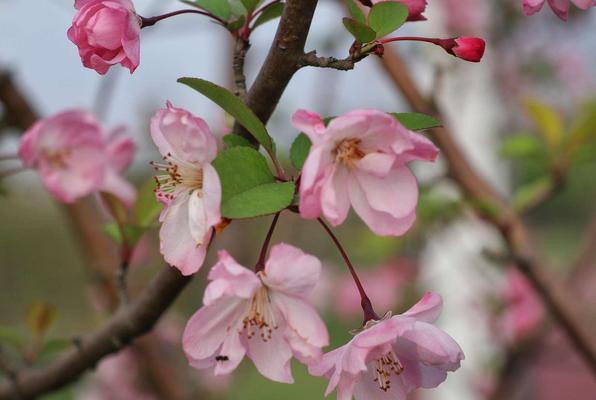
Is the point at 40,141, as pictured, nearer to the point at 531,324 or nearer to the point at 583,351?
the point at 583,351

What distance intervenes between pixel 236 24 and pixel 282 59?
10cm

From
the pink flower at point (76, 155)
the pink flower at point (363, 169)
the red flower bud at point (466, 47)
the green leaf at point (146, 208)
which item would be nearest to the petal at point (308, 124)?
the pink flower at point (363, 169)

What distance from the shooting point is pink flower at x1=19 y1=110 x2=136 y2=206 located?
99 cm

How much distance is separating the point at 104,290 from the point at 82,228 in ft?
0.41

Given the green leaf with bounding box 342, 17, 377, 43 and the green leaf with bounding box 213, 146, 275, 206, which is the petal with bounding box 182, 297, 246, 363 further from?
the green leaf with bounding box 342, 17, 377, 43

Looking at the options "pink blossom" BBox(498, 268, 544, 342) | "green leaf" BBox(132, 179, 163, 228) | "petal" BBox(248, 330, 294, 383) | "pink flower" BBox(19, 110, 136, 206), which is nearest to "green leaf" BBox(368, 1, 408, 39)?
"petal" BBox(248, 330, 294, 383)

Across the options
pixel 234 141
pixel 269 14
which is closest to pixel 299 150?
pixel 234 141

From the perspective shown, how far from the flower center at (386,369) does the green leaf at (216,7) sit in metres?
0.29

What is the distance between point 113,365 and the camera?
224 cm

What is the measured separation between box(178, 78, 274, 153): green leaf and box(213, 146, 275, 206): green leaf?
0.01 meters

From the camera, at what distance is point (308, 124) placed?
446 millimetres

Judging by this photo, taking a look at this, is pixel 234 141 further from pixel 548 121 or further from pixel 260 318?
pixel 548 121

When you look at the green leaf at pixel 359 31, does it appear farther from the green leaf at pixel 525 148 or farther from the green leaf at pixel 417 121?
the green leaf at pixel 525 148

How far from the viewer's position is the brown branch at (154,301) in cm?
48
